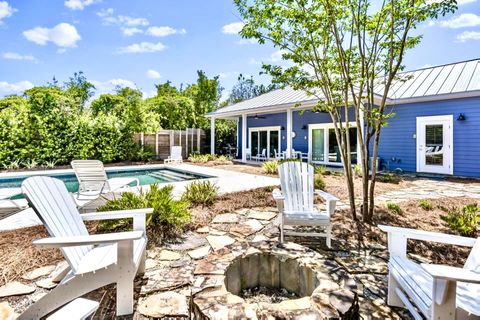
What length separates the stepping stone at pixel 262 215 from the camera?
462 cm

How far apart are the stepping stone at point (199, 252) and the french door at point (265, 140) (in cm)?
1258

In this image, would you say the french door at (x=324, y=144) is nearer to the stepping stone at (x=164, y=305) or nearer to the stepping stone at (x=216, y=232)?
the stepping stone at (x=216, y=232)

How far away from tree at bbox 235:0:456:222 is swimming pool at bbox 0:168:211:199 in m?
6.27

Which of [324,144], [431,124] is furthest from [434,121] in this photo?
[324,144]

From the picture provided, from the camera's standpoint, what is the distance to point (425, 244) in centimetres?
356

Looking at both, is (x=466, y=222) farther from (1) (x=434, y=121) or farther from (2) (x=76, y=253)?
(1) (x=434, y=121)

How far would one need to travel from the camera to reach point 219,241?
358 cm

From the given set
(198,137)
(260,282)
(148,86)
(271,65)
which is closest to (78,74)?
(148,86)

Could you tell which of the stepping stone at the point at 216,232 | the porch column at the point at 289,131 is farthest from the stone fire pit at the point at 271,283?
the porch column at the point at 289,131

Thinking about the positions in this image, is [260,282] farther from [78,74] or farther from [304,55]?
[78,74]

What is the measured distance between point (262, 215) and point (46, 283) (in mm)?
3159

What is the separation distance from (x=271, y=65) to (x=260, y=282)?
12.4 ft

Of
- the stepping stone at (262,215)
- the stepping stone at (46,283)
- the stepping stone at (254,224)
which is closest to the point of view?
the stepping stone at (46,283)

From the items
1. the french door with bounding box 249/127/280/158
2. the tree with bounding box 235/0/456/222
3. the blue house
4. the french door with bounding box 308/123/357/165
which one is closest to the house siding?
the blue house
